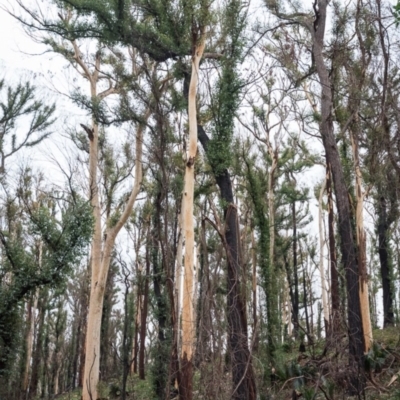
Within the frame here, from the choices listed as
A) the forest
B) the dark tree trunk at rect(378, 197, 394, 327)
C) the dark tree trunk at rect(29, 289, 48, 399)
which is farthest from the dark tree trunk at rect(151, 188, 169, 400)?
the dark tree trunk at rect(378, 197, 394, 327)

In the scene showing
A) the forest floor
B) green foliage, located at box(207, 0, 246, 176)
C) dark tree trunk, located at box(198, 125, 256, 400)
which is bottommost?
the forest floor

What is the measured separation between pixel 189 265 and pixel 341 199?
11.8 ft

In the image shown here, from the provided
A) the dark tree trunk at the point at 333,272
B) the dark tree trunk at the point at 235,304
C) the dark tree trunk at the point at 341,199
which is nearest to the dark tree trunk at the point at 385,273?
the dark tree trunk at the point at 333,272

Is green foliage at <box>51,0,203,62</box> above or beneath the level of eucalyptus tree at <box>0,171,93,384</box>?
above

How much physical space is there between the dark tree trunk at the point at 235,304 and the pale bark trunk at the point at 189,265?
2.45 feet

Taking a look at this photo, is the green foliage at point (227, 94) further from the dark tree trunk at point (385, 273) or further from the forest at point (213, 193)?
the dark tree trunk at point (385, 273)

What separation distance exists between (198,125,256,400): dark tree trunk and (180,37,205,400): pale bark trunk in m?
0.75

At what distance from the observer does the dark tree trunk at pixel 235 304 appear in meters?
7.17

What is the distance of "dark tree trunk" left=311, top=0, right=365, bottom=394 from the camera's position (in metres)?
9.39

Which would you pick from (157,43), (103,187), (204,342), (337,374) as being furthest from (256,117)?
(204,342)

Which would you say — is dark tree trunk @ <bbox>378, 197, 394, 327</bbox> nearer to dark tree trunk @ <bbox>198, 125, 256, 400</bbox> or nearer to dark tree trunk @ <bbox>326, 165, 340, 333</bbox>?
dark tree trunk @ <bbox>326, 165, 340, 333</bbox>

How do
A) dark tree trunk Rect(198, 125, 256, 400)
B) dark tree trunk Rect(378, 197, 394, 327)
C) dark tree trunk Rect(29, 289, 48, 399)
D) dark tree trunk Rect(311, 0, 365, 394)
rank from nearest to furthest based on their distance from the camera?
1. dark tree trunk Rect(198, 125, 256, 400)
2. dark tree trunk Rect(311, 0, 365, 394)
3. dark tree trunk Rect(378, 197, 394, 327)
4. dark tree trunk Rect(29, 289, 48, 399)

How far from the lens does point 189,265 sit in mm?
9039

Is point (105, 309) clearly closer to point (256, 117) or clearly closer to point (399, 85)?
point (256, 117)
